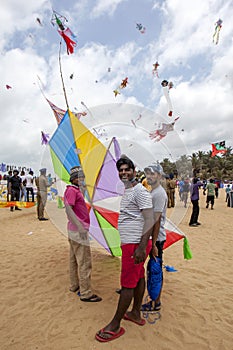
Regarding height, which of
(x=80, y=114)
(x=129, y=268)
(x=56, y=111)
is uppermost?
(x=56, y=111)

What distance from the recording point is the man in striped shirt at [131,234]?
7.13 feet

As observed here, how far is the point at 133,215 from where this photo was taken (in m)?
2.21

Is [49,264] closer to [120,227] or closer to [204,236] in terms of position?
[120,227]

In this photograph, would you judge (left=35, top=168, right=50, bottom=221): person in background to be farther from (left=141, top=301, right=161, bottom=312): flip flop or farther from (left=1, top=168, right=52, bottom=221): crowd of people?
(left=141, top=301, right=161, bottom=312): flip flop

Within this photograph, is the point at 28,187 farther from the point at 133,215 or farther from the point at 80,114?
the point at 133,215

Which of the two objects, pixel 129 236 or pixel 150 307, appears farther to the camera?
pixel 150 307

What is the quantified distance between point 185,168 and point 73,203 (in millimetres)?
1338

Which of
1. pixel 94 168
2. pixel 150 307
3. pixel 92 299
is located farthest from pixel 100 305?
pixel 94 168

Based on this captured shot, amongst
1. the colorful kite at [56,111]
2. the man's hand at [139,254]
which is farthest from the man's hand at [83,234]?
the colorful kite at [56,111]

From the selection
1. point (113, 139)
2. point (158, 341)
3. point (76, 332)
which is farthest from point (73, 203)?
point (158, 341)

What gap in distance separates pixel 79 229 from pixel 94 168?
100 cm

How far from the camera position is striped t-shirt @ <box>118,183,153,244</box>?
2172mm

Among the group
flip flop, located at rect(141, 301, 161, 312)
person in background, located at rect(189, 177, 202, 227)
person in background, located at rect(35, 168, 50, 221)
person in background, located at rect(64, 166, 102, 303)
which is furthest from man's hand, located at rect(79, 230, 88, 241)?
person in background, located at rect(189, 177, 202, 227)

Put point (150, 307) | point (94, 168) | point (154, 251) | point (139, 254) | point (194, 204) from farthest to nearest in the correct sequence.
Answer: point (194, 204), point (94, 168), point (150, 307), point (154, 251), point (139, 254)
